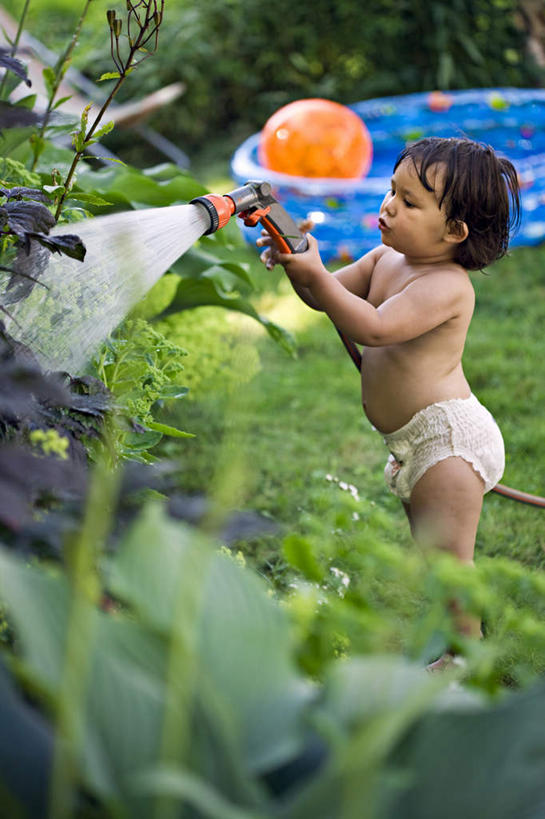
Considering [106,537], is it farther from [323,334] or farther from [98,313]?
[323,334]

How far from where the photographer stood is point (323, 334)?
3.45 meters

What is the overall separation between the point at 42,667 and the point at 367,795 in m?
0.21

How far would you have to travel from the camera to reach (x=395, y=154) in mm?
5309

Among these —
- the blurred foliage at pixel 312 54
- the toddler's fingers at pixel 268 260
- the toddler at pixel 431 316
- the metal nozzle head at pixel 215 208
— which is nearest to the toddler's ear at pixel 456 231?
the toddler at pixel 431 316

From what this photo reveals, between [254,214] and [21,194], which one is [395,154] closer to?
[254,214]

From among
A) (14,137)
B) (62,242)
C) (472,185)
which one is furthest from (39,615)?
(14,137)

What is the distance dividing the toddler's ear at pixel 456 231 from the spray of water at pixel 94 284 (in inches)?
20.8

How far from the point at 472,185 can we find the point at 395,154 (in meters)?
3.85

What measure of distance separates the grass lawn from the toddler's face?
414mm

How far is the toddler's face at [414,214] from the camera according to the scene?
1.66 m

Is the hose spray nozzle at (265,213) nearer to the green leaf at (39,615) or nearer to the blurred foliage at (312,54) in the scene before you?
the green leaf at (39,615)

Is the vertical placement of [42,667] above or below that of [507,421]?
above

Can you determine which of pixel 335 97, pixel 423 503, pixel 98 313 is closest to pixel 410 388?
pixel 423 503

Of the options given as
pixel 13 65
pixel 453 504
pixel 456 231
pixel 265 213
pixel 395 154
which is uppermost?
pixel 13 65
